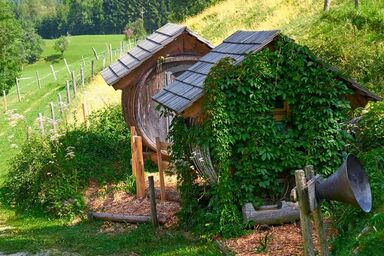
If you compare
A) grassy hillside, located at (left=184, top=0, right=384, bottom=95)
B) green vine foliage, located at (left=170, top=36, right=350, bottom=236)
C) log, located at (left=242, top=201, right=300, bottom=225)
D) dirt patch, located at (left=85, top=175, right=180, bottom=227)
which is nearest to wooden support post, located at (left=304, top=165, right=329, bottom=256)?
log, located at (left=242, top=201, right=300, bottom=225)

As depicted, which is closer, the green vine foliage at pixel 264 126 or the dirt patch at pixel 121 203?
the green vine foliage at pixel 264 126

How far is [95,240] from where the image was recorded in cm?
1282

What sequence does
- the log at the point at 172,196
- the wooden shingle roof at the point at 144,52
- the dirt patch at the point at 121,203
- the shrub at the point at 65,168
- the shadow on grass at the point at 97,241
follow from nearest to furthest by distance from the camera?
the shadow on grass at the point at 97,241 → the dirt patch at the point at 121,203 → the log at the point at 172,196 → the shrub at the point at 65,168 → the wooden shingle roof at the point at 144,52

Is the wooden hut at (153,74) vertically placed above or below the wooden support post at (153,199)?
above

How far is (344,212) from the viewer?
9.81m

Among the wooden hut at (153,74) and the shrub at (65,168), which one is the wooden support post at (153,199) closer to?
the shrub at (65,168)

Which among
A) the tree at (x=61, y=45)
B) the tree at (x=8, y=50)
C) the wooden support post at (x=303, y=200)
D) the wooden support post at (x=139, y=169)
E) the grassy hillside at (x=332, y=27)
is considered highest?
the wooden support post at (x=303, y=200)

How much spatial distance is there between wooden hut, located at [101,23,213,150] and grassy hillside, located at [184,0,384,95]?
3.46 metres

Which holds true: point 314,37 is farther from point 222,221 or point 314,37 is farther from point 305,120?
point 222,221

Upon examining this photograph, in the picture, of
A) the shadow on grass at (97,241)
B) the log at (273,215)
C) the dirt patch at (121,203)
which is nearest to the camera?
the log at (273,215)

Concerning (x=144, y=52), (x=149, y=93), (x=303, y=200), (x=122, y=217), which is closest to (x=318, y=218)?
(x=303, y=200)

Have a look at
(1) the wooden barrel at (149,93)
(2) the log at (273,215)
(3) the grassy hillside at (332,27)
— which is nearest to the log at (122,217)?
(2) the log at (273,215)

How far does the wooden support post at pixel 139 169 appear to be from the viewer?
1465 centimetres

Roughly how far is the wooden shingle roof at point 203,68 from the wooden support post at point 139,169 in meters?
2.09
